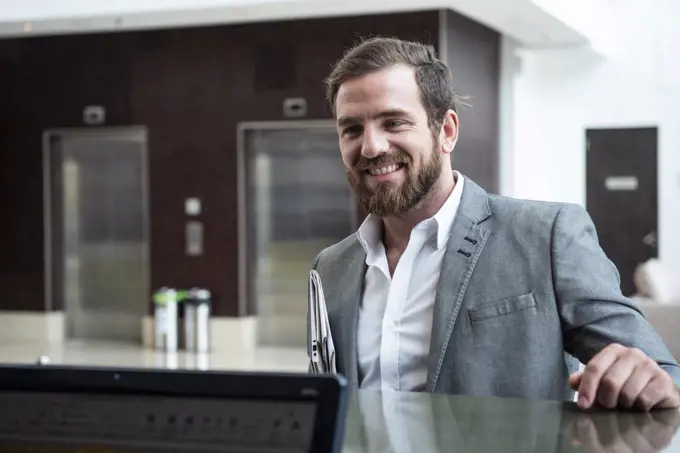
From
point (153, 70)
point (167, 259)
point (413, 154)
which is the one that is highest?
point (153, 70)

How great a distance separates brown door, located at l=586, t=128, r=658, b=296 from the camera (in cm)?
1334

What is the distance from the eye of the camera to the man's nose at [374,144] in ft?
6.46

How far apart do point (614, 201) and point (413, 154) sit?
12040 millimetres

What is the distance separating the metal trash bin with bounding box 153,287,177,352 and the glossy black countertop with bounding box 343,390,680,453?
9.92 m

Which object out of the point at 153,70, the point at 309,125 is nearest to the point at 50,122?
the point at 153,70

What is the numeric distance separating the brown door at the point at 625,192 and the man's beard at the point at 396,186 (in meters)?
11.7

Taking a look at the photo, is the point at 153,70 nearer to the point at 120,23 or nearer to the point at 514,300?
the point at 120,23

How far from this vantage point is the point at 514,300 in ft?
6.53

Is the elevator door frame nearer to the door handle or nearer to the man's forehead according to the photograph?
the door handle

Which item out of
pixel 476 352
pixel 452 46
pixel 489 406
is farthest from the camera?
pixel 452 46

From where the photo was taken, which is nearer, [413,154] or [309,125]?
[413,154]

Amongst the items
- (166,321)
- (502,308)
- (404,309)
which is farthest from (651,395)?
(166,321)

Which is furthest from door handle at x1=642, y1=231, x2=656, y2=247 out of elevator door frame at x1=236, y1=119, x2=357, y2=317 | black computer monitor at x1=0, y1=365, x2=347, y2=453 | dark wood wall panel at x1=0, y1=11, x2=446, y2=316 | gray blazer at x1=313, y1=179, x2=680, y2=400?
black computer monitor at x1=0, y1=365, x2=347, y2=453

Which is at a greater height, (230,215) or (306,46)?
(306,46)
